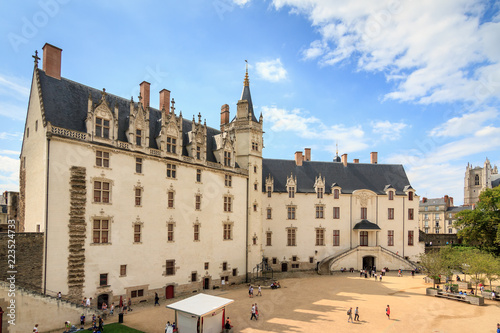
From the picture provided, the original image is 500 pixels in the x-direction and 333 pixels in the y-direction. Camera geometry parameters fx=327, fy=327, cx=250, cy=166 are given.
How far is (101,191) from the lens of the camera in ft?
84.7

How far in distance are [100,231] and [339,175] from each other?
36455 mm

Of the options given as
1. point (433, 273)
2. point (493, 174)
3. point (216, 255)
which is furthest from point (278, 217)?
point (493, 174)

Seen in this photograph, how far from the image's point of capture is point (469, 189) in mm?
101750

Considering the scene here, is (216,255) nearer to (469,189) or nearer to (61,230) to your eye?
(61,230)

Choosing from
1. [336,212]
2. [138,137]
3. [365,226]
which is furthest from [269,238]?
[138,137]

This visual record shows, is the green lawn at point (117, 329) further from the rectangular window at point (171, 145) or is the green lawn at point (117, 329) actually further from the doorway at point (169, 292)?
the rectangular window at point (171, 145)

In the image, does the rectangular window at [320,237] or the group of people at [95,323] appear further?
the rectangular window at [320,237]

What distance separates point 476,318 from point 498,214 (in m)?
27.6

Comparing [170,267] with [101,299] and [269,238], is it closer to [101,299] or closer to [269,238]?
[101,299]

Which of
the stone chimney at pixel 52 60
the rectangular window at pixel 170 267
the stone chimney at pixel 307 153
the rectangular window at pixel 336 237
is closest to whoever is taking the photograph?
the stone chimney at pixel 52 60

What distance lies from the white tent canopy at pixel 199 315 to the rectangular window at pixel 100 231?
8.41 meters

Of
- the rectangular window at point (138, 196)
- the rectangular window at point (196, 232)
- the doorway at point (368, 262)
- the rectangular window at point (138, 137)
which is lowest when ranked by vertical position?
the doorway at point (368, 262)

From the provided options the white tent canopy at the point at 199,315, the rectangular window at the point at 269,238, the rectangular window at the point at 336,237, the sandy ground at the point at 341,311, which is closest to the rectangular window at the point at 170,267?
the sandy ground at the point at 341,311

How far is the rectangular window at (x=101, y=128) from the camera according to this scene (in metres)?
26.3
